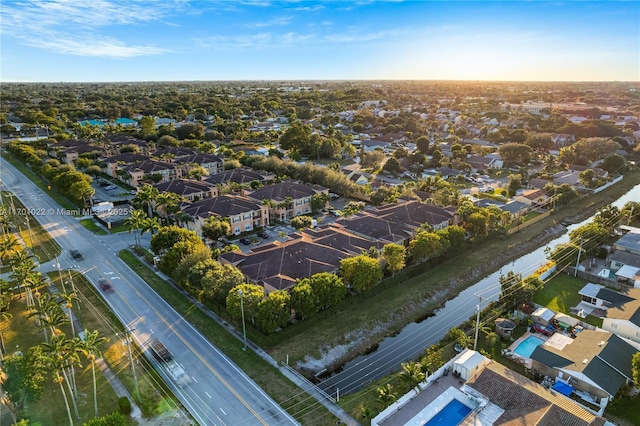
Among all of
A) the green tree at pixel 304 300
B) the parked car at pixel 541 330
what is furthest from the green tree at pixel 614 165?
the green tree at pixel 304 300

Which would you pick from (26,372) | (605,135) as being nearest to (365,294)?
(26,372)

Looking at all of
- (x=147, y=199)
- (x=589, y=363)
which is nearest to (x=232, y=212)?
(x=147, y=199)

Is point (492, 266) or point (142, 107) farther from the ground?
point (142, 107)

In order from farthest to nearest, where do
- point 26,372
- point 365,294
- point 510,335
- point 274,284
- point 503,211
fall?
point 503,211
point 365,294
point 274,284
point 510,335
point 26,372

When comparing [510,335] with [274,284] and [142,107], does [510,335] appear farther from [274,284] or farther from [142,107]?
[142,107]

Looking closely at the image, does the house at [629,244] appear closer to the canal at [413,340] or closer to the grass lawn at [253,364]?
the canal at [413,340]

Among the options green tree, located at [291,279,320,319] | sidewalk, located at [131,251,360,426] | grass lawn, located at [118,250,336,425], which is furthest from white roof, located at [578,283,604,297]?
grass lawn, located at [118,250,336,425]

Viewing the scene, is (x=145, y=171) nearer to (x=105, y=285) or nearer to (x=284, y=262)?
(x=105, y=285)
